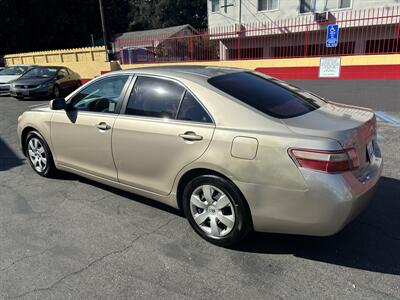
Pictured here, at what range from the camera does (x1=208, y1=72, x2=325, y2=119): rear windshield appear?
9.95 feet

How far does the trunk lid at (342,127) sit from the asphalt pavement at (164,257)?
832mm

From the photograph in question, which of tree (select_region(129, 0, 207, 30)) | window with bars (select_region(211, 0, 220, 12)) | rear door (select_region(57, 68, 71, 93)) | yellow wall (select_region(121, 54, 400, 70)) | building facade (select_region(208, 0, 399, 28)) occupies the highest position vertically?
tree (select_region(129, 0, 207, 30))

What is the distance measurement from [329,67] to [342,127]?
7.73 meters

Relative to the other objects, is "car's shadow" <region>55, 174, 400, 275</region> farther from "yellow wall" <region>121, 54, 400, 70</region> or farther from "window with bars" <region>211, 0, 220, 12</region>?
"window with bars" <region>211, 0, 220, 12</region>

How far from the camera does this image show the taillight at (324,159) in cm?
252

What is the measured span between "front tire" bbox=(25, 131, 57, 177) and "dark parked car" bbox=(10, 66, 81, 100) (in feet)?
29.2

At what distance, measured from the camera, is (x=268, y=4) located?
20656 mm

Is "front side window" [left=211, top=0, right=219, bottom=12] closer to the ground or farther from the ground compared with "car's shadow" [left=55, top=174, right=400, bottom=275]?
farther from the ground

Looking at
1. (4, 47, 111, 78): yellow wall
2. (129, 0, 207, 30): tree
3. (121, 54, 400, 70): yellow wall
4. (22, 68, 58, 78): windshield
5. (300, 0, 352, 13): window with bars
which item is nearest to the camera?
(121, 54, 400, 70): yellow wall

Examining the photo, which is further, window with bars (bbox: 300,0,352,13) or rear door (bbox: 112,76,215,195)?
window with bars (bbox: 300,0,352,13)

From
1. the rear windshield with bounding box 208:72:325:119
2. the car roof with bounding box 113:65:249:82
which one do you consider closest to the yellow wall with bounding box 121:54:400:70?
the rear windshield with bounding box 208:72:325:119

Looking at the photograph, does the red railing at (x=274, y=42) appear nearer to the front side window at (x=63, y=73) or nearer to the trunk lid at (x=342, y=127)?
the front side window at (x=63, y=73)

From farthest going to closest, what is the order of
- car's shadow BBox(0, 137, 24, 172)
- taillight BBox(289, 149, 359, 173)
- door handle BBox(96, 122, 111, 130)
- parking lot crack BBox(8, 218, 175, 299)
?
car's shadow BBox(0, 137, 24, 172)
door handle BBox(96, 122, 111, 130)
parking lot crack BBox(8, 218, 175, 299)
taillight BBox(289, 149, 359, 173)

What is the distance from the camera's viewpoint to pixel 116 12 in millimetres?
50625
